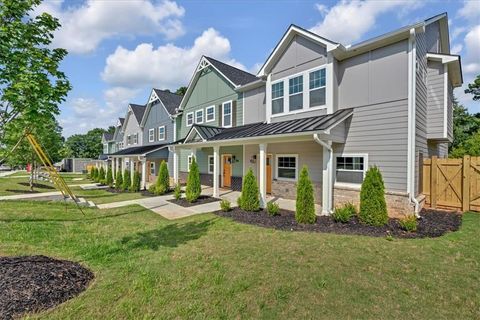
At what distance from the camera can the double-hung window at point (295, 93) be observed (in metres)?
10.6

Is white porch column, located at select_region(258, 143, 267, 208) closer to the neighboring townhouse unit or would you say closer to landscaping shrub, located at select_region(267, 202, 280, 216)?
the neighboring townhouse unit

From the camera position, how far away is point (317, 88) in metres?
9.94

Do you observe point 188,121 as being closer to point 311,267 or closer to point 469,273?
point 311,267

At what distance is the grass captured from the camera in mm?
3303

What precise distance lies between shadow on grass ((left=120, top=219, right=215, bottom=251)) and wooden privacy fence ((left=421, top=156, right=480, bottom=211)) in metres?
8.71

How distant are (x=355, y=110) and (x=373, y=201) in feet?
11.9

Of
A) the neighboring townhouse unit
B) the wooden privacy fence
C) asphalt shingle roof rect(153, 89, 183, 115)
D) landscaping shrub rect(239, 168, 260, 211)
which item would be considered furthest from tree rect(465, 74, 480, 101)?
asphalt shingle roof rect(153, 89, 183, 115)

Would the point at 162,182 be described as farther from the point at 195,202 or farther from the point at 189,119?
the point at 189,119

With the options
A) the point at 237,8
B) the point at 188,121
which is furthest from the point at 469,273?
the point at 188,121

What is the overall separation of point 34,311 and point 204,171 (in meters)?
14.9

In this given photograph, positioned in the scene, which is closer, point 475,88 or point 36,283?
point 36,283

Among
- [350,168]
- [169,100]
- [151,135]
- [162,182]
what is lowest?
[162,182]

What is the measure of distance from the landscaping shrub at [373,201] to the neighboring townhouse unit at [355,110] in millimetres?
1272

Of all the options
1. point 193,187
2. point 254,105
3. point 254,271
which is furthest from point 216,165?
point 254,271
